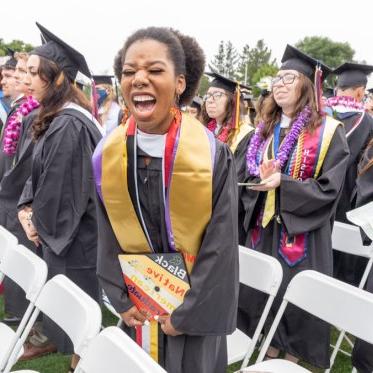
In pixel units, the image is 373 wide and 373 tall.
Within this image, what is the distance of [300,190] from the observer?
2707mm

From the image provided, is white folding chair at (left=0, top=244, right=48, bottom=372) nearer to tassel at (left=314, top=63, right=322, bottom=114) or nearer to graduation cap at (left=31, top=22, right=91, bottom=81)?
graduation cap at (left=31, top=22, right=91, bottom=81)

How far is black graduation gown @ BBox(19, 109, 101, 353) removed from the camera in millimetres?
2621

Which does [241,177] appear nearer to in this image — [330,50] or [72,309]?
[72,309]

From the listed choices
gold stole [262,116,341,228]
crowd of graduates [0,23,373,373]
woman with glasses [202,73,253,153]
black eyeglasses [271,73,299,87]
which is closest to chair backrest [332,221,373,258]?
crowd of graduates [0,23,373,373]

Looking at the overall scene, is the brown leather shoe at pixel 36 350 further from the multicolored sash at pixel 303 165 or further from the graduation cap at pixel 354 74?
the graduation cap at pixel 354 74

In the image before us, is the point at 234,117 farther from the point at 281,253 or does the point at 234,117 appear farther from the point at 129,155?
the point at 129,155

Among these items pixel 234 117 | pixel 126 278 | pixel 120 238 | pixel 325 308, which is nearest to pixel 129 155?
pixel 120 238

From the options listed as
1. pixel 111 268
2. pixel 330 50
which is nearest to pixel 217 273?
pixel 111 268

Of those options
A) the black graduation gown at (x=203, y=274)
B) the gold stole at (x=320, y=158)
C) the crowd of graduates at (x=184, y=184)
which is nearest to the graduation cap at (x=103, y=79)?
the crowd of graduates at (x=184, y=184)

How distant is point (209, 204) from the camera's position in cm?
163

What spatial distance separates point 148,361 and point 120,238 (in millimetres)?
572

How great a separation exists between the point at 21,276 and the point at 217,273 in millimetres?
1124

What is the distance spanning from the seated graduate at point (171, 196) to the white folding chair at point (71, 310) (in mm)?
120

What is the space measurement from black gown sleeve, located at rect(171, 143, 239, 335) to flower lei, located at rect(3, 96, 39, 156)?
2.17m
